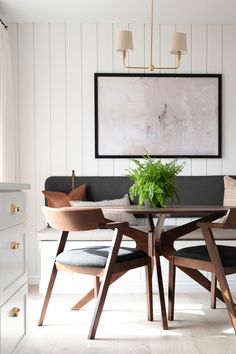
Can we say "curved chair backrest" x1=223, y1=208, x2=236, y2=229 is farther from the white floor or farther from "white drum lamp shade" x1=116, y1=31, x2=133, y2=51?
"white drum lamp shade" x1=116, y1=31, x2=133, y2=51

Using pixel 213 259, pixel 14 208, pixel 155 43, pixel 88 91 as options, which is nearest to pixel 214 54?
pixel 155 43

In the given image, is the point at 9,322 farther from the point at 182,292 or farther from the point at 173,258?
the point at 182,292

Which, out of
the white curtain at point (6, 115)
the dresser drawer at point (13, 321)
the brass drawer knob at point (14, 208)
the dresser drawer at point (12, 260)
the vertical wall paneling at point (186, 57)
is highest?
the vertical wall paneling at point (186, 57)

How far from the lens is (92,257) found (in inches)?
107

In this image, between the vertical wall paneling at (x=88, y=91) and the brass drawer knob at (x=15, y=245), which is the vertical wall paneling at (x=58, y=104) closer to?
the vertical wall paneling at (x=88, y=91)

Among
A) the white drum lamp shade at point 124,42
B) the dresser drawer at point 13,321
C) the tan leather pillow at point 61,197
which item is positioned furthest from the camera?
the tan leather pillow at point 61,197

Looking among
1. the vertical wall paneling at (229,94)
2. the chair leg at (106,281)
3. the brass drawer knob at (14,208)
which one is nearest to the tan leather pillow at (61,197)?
the vertical wall paneling at (229,94)

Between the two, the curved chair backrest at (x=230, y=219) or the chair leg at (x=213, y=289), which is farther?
the chair leg at (x=213, y=289)

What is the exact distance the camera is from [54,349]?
2459 millimetres

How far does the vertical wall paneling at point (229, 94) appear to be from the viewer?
179 inches

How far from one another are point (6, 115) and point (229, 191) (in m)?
2.13

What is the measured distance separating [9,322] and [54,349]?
1.98 ft

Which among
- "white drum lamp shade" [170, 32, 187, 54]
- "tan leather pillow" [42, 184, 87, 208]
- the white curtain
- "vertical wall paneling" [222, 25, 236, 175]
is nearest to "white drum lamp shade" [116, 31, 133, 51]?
"white drum lamp shade" [170, 32, 187, 54]

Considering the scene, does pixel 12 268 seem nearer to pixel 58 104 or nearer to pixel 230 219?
pixel 230 219
